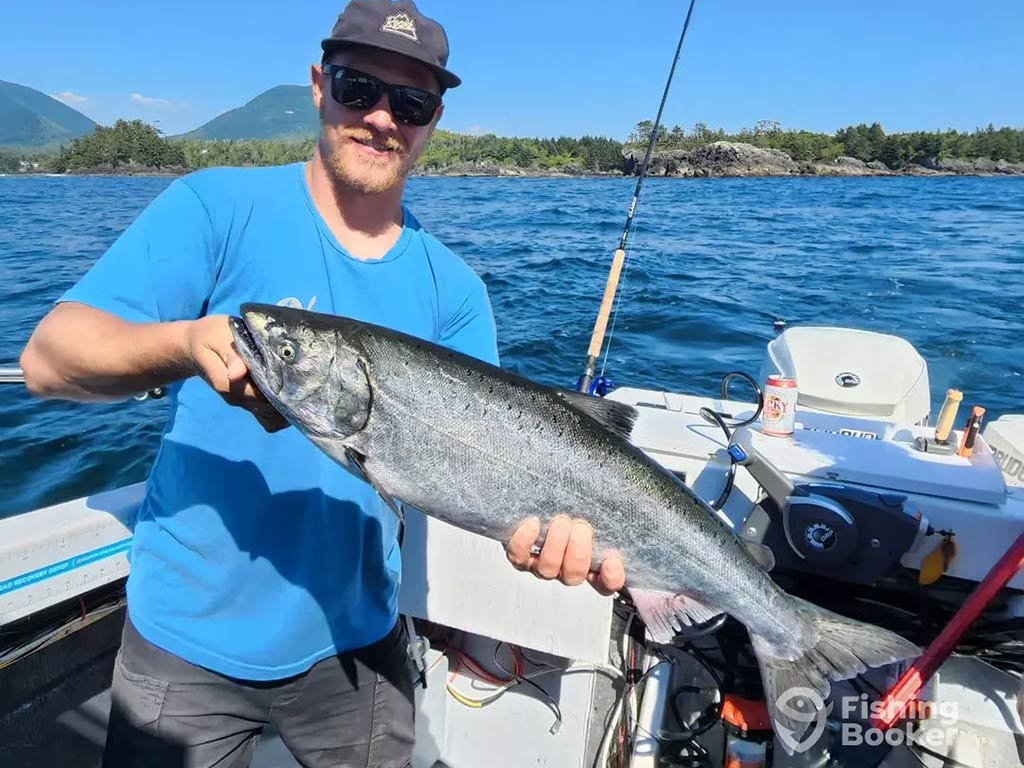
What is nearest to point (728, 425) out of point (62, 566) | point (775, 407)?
point (775, 407)

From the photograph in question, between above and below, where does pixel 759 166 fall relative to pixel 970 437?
above

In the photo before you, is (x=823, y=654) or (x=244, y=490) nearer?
(x=244, y=490)

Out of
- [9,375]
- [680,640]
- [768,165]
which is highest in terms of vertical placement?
[768,165]

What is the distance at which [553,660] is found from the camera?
13.0 feet

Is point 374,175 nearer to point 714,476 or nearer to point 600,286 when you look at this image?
point 714,476

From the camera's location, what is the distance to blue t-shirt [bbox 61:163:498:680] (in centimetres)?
227

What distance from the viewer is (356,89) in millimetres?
2484

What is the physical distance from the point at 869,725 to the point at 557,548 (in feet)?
7.69

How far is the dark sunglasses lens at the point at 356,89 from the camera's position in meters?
2.48

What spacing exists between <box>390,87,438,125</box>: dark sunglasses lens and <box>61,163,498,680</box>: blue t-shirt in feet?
1.54

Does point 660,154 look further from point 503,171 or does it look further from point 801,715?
point 801,715

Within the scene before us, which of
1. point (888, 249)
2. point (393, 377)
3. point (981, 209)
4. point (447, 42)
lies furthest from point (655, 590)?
point (981, 209)

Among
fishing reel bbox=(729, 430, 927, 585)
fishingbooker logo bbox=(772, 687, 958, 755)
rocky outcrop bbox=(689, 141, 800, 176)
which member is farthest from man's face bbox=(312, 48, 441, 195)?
rocky outcrop bbox=(689, 141, 800, 176)

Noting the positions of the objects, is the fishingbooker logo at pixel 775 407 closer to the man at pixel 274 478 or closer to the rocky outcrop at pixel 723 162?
the man at pixel 274 478
